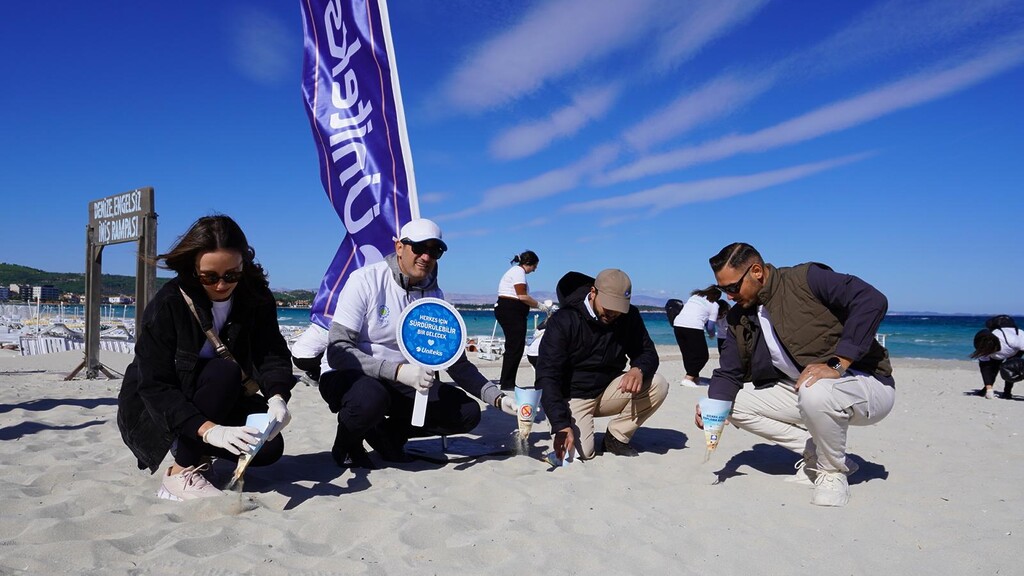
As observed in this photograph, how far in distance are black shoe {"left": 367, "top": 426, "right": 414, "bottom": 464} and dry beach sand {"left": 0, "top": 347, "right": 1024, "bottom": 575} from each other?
0.13 meters

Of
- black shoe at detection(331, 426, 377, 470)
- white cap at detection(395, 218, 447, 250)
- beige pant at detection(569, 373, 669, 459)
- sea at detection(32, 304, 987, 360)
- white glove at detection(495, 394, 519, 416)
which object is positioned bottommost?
sea at detection(32, 304, 987, 360)

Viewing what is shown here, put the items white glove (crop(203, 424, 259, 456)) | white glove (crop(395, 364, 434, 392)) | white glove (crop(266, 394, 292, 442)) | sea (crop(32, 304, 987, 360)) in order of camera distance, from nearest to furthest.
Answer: white glove (crop(203, 424, 259, 456)), white glove (crop(266, 394, 292, 442)), white glove (crop(395, 364, 434, 392)), sea (crop(32, 304, 987, 360))

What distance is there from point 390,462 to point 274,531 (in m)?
1.36

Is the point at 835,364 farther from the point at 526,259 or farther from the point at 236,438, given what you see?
the point at 526,259

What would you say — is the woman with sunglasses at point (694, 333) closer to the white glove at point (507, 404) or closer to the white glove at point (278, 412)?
the white glove at point (507, 404)

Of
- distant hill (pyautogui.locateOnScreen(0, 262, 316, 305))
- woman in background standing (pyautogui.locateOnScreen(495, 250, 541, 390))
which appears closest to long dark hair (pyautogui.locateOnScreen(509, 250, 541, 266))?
woman in background standing (pyautogui.locateOnScreen(495, 250, 541, 390))

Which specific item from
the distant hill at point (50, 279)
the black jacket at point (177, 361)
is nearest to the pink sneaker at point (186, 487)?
the black jacket at point (177, 361)

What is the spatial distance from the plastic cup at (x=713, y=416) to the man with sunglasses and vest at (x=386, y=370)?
3.41 ft

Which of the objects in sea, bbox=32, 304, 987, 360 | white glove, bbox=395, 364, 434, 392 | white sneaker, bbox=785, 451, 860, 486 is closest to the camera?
white glove, bbox=395, 364, 434, 392

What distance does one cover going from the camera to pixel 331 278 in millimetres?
5863

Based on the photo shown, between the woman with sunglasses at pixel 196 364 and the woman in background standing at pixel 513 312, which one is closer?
the woman with sunglasses at pixel 196 364

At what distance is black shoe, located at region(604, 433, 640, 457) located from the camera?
161 inches

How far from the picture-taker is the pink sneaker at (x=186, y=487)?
107 inches

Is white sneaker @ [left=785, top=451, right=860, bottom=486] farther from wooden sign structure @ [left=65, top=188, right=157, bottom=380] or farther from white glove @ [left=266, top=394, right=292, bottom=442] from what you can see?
wooden sign structure @ [left=65, top=188, right=157, bottom=380]
